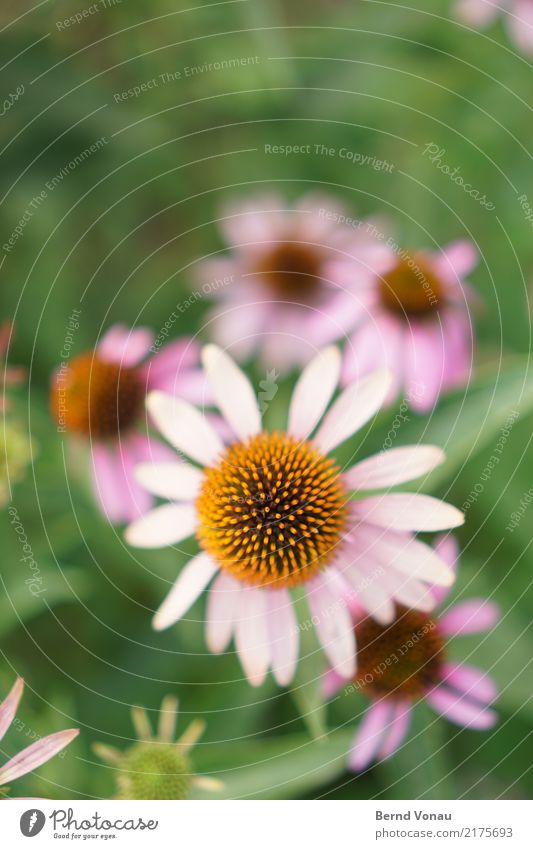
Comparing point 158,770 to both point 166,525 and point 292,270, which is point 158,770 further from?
point 292,270

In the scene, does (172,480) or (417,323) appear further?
(417,323)

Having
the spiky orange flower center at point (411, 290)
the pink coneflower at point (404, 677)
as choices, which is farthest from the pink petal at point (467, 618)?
the spiky orange flower center at point (411, 290)

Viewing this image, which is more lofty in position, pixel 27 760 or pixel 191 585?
pixel 191 585

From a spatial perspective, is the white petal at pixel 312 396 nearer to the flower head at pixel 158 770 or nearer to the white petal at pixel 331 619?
the white petal at pixel 331 619

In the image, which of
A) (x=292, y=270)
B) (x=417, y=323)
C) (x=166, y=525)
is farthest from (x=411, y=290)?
(x=166, y=525)

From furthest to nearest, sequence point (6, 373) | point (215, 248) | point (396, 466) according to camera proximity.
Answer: point (215, 248)
point (6, 373)
point (396, 466)
